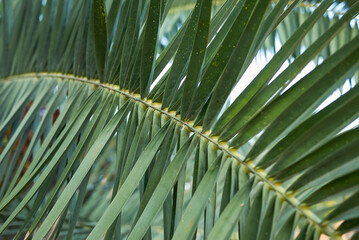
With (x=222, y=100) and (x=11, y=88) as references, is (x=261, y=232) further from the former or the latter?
(x=11, y=88)

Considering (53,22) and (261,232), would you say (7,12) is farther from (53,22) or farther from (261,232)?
(261,232)

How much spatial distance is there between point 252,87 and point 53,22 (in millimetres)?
523

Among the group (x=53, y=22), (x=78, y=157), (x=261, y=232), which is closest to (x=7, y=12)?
(x=53, y=22)

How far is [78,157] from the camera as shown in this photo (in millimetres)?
543

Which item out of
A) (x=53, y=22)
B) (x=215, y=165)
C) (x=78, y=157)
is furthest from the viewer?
(x=53, y=22)

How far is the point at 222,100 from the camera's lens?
45 cm

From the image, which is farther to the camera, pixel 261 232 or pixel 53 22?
pixel 53 22

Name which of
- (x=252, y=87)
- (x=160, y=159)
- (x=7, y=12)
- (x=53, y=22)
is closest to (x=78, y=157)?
(x=160, y=159)

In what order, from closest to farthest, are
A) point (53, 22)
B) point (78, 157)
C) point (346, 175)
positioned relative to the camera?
point (346, 175), point (78, 157), point (53, 22)

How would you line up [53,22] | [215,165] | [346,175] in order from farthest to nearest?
[53,22]
[215,165]
[346,175]

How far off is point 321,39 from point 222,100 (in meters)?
0.11

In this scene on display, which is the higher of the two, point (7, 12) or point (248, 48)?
point (7, 12)

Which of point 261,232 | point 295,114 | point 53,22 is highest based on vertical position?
point 53,22

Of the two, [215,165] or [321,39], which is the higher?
[321,39]
